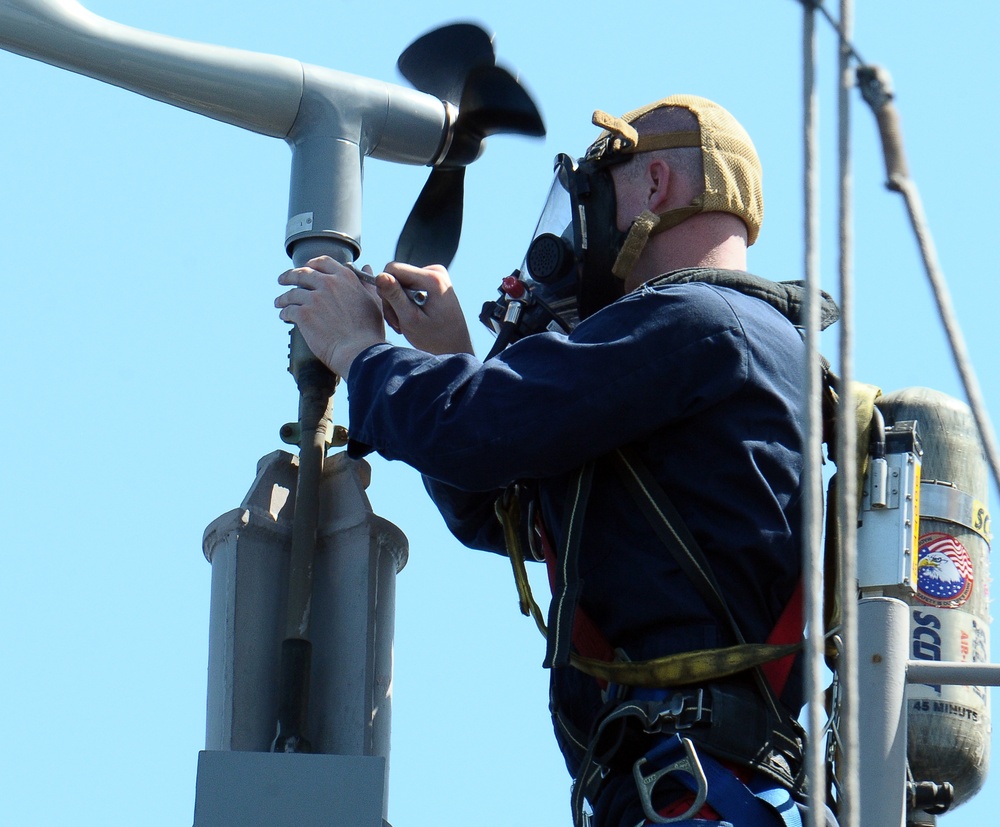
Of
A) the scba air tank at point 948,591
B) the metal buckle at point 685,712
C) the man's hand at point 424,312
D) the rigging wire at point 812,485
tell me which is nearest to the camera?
the rigging wire at point 812,485

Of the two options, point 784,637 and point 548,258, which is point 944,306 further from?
point 548,258

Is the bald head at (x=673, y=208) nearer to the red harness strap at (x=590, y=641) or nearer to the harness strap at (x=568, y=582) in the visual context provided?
the harness strap at (x=568, y=582)

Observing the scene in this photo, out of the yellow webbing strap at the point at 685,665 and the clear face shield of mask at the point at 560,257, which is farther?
the clear face shield of mask at the point at 560,257

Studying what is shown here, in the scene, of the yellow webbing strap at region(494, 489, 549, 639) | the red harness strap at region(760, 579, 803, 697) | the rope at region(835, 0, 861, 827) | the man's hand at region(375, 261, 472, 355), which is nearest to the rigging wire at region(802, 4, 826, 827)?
the rope at region(835, 0, 861, 827)

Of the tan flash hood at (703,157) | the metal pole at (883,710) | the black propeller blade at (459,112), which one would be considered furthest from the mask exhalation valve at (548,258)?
the metal pole at (883,710)

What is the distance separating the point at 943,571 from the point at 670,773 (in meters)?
1.98

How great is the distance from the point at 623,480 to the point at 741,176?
3.74 feet

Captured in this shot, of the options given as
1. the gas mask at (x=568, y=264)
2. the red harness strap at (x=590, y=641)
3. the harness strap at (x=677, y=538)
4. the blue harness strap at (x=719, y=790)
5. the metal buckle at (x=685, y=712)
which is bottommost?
the blue harness strap at (x=719, y=790)

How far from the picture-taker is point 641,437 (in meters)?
4.41

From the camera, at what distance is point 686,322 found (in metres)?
4.34

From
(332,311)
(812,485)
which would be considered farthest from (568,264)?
(812,485)

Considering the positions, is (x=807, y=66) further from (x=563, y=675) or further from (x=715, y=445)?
(x=563, y=675)

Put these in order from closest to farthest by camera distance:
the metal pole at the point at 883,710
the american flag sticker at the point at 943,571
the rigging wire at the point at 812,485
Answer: the rigging wire at the point at 812,485 < the metal pole at the point at 883,710 < the american flag sticker at the point at 943,571

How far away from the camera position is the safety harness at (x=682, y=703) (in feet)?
13.6
